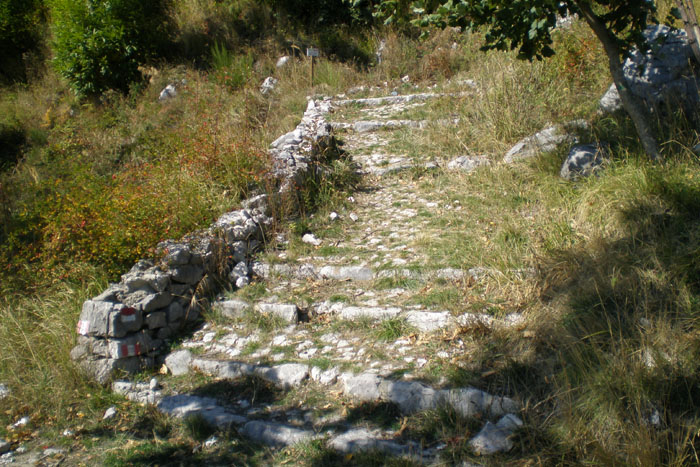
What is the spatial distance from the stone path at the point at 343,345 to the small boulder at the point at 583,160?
117cm

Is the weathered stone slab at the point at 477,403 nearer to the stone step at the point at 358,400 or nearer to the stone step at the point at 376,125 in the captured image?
the stone step at the point at 358,400

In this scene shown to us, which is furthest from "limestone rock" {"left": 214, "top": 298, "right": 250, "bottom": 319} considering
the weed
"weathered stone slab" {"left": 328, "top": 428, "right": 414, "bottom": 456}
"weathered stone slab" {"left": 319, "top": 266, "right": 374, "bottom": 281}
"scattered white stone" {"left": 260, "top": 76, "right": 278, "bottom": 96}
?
"scattered white stone" {"left": 260, "top": 76, "right": 278, "bottom": 96}

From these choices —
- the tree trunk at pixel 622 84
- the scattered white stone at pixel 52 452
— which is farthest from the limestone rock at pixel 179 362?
the tree trunk at pixel 622 84

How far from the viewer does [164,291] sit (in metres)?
4.43

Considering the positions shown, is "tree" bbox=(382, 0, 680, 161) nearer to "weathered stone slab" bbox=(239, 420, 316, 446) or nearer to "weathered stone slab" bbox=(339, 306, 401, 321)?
"weathered stone slab" bbox=(339, 306, 401, 321)

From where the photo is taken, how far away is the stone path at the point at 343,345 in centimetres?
305

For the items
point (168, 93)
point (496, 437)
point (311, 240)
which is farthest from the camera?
point (168, 93)

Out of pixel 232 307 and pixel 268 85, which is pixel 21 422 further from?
pixel 268 85

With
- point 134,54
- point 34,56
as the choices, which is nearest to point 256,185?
point 134,54

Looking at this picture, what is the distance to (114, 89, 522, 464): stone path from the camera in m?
3.05

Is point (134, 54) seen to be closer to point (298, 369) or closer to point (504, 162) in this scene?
point (504, 162)

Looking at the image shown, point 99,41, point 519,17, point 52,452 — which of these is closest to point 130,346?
point 52,452

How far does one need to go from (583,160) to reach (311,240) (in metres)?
2.88

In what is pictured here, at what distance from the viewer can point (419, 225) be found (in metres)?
5.43
